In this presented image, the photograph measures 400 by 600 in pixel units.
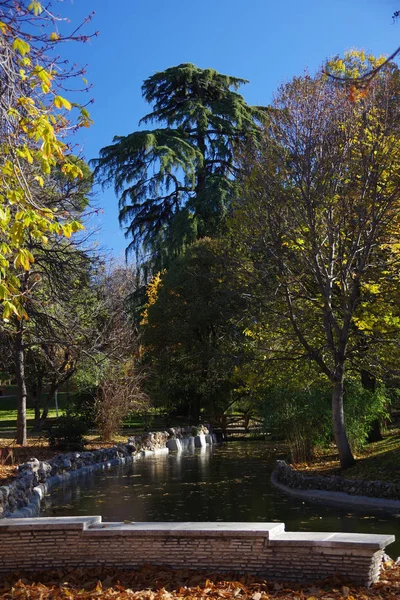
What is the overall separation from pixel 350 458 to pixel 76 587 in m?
8.70

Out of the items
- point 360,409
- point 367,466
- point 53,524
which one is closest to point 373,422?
point 360,409

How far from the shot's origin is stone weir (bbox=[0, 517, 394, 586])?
588 centimetres

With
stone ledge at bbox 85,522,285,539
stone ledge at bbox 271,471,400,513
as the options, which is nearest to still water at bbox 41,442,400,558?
stone ledge at bbox 271,471,400,513

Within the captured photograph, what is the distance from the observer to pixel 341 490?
39.9 feet

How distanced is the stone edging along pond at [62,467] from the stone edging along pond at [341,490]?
468 centimetres

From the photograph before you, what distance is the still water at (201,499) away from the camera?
1002 cm

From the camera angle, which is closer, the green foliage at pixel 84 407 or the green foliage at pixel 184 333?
the green foliage at pixel 84 407

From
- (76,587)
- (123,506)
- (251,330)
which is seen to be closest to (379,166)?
(251,330)

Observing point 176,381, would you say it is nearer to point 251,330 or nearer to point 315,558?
point 251,330

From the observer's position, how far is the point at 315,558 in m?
5.95

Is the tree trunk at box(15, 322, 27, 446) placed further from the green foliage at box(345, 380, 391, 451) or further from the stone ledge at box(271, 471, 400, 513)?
the green foliage at box(345, 380, 391, 451)

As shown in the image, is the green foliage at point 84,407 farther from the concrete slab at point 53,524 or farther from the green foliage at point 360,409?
the concrete slab at point 53,524

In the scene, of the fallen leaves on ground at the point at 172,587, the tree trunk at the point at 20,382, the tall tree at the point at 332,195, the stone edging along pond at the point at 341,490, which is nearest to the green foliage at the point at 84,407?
the tree trunk at the point at 20,382

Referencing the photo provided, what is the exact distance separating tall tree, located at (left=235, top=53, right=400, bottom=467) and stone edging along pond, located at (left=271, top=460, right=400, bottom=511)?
44.3 inches
